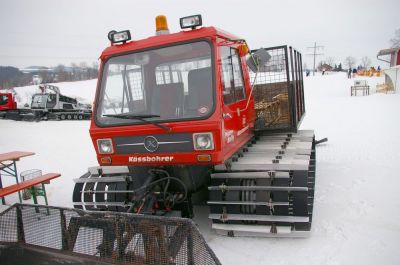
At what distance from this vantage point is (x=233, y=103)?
421cm

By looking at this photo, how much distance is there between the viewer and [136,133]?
3.81 metres

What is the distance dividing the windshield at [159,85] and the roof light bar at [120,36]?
24 cm

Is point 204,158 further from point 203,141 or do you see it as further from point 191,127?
point 191,127

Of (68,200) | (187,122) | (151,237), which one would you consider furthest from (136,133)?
(68,200)

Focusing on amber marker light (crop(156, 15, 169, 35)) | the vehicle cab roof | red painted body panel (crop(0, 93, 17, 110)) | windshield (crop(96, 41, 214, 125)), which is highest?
amber marker light (crop(156, 15, 169, 35))

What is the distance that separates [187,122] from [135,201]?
117 cm

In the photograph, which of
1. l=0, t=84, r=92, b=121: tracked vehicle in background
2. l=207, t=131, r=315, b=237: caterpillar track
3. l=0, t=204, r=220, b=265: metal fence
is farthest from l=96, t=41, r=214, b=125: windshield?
l=0, t=84, r=92, b=121: tracked vehicle in background

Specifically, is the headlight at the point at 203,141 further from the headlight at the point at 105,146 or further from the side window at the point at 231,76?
the headlight at the point at 105,146

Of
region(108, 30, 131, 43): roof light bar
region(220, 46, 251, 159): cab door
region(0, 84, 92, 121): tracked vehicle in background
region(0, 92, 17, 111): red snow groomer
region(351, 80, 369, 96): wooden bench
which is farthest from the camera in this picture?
region(0, 92, 17, 111): red snow groomer

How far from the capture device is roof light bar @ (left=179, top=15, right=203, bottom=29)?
Answer: 12.4 ft

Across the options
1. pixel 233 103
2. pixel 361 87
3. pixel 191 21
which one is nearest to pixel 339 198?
pixel 233 103

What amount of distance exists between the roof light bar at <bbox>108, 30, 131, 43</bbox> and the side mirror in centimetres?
166

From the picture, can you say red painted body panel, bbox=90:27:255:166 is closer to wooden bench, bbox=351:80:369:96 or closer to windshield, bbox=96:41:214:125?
windshield, bbox=96:41:214:125

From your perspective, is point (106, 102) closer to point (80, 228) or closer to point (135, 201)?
point (135, 201)
